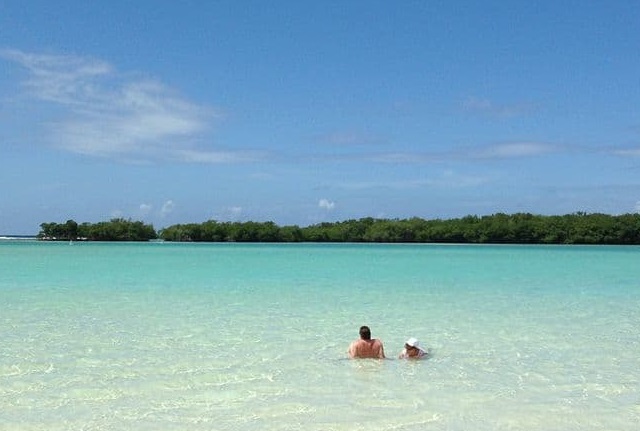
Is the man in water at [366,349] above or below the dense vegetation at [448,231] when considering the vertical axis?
below

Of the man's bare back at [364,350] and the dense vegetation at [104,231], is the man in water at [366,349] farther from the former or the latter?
the dense vegetation at [104,231]

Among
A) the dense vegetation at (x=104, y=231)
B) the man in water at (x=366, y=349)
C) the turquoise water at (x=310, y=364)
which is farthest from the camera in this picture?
the dense vegetation at (x=104, y=231)

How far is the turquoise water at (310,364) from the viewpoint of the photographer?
6938 mm

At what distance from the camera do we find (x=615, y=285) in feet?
76.1

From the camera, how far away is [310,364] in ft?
30.8

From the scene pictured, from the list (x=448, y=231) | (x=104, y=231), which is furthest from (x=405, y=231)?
(x=104, y=231)

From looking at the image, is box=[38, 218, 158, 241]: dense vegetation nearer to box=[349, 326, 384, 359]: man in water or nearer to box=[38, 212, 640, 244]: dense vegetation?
box=[38, 212, 640, 244]: dense vegetation

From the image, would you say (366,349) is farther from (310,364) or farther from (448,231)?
(448,231)

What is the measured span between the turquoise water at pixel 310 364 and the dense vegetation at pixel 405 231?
8419cm

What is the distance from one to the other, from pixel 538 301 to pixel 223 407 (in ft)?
40.3

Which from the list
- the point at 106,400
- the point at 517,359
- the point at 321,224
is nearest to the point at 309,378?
the point at 106,400

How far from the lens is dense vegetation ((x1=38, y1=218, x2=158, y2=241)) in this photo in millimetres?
125250

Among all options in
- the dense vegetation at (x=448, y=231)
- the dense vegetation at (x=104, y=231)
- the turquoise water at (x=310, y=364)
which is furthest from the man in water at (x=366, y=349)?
the dense vegetation at (x=104, y=231)

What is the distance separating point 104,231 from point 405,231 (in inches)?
2041
